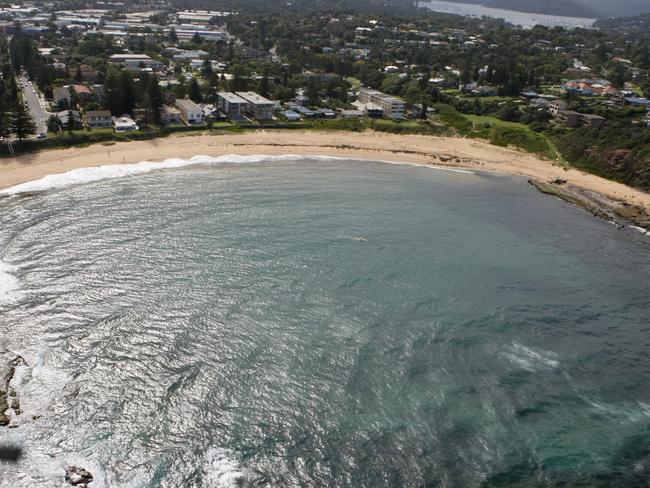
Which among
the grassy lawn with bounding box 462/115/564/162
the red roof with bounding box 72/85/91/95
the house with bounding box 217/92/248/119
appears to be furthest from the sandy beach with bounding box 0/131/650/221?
the red roof with bounding box 72/85/91/95

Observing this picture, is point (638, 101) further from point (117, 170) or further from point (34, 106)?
point (34, 106)

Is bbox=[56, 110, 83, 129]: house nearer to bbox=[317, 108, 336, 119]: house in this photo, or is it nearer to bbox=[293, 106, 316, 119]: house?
bbox=[293, 106, 316, 119]: house

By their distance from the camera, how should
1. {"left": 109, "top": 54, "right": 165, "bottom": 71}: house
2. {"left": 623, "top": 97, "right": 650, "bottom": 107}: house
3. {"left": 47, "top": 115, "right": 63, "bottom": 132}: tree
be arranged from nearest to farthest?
{"left": 47, "top": 115, "right": 63, "bottom": 132}: tree
{"left": 623, "top": 97, "right": 650, "bottom": 107}: house
{"left": 109, "top": 54, "right": 165, "bottom": 71}: house

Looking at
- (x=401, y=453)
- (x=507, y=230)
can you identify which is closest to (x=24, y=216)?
(x=401, y=453)

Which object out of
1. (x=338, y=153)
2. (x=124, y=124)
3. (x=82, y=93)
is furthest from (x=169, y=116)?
(x=338, y=153)

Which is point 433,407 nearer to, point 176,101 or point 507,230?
point 507,230

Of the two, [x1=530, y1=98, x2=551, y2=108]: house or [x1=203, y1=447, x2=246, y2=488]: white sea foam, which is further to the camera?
[x1=530, y1=98, x2=551, y2=108]: house

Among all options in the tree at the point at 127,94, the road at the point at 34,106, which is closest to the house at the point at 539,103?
the tree at the point at 127,94
